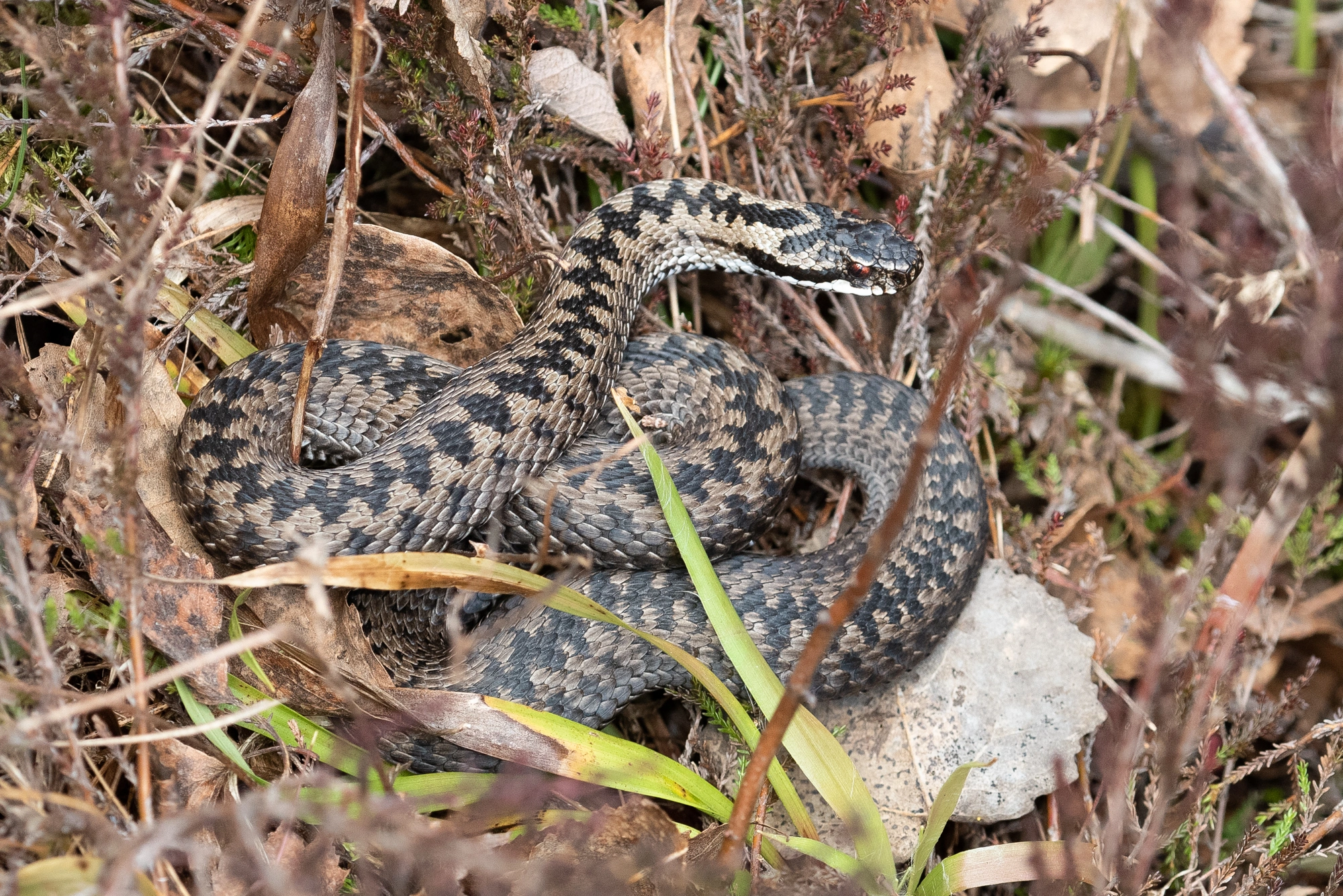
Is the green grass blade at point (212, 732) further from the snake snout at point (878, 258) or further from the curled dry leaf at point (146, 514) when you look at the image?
the snake snout at point (878, 258)

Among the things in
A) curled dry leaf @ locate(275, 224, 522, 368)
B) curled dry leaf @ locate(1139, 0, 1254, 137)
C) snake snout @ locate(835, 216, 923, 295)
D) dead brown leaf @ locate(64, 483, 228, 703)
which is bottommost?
dead brown leaf @ locate(64, 483, 228, 703)

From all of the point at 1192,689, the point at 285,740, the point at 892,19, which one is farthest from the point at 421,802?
the point at 892,19

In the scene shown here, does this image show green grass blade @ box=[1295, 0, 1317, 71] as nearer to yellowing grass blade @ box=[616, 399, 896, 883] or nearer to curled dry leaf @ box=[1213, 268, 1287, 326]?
curled dry leaf @ box=[1213, 268, 1287, 326]

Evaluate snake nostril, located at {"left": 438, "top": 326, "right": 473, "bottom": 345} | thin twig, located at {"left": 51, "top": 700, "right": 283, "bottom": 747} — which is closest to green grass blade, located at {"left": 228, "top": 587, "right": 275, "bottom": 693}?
thin twig, located at {"left": 51, "top": 700, "right": 283, "bottom": 747}

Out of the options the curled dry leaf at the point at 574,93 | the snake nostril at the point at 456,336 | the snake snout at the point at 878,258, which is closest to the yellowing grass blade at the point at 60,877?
the snake nostril at the point at 456,336

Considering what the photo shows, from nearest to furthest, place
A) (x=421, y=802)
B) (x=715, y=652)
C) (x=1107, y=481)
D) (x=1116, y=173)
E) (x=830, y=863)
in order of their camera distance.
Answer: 1. (x=421, y=802)
2. (x=830, y=863)
3. (x=715, y=652)
4. (x=1107, y=481)
5. (x=1116, y=173)

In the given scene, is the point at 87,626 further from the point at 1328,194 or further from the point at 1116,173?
the point at 1116,173

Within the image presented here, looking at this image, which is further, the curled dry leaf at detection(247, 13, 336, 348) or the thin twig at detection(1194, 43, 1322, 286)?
→ the thin twig at detection(1194, 43, 1322, 286)
